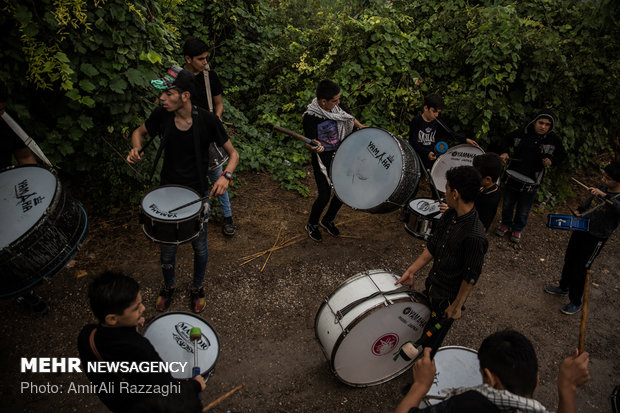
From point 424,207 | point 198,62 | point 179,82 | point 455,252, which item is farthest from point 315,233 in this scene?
point 179,82

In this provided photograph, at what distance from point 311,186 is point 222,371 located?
3755 mm

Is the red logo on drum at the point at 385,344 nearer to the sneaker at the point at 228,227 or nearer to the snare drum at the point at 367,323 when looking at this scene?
the snare drum at the point at 367,323

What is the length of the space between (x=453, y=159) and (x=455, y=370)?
128 inches

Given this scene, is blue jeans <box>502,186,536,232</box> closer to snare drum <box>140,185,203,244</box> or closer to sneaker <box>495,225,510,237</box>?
sneaker <box>495,225,510,237</box>

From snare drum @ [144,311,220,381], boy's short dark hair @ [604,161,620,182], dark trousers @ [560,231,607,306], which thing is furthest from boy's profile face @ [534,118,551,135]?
snare drum @ [144,311,220,381]

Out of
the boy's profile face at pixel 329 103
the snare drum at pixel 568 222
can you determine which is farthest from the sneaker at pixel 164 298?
the snare drum at pixel 568 222

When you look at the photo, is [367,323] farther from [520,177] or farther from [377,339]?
[520,177]

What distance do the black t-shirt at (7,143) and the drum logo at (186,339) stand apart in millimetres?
2539

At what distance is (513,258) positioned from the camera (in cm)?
566

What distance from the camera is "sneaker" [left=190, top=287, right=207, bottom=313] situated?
4.11 meters

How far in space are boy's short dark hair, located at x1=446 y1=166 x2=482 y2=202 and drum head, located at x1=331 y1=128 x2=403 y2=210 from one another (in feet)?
3.76

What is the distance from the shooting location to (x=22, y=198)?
296 centimetres

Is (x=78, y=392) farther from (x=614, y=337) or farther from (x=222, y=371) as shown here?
(x=614, y=337)

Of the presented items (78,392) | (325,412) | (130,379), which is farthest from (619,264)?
(78,392)
